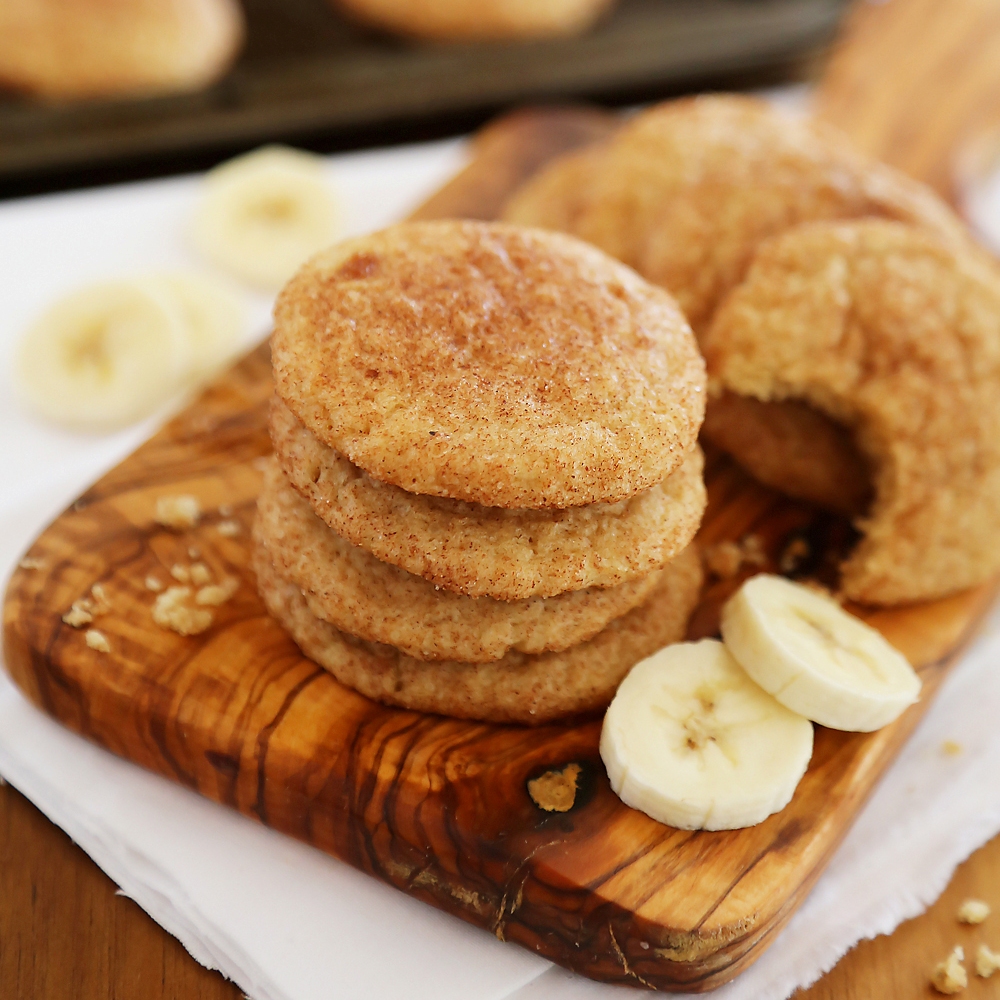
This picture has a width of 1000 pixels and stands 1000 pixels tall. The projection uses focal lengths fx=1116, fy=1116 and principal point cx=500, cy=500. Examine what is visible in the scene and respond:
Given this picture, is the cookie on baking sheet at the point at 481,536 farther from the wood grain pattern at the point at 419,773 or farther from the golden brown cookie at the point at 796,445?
the golden brown cookie at the point at 796,445

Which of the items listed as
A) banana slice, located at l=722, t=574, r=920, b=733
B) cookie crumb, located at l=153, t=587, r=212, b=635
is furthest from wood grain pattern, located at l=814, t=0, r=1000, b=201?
cookie crumb, located at l=153, t=587, r=212, b=635

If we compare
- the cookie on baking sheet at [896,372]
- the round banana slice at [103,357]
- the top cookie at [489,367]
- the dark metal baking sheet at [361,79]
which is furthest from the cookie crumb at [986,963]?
the dark metal baking sheet at [361,79]

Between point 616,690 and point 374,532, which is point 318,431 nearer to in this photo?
point 374,532

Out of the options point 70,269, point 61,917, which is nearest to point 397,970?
point 61,917

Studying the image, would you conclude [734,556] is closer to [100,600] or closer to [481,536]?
[481,536]

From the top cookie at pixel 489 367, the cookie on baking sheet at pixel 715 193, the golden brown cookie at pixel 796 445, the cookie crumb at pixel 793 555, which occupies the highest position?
the cookie on baking sheet at pixel 715 193

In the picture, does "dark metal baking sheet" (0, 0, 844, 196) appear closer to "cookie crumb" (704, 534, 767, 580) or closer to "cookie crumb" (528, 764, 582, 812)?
"cookie crumb" (704, 534, 767, 580)
